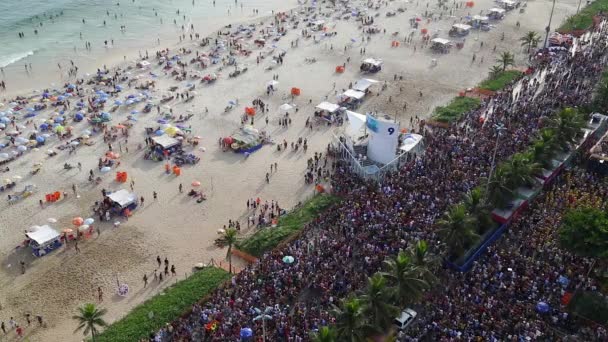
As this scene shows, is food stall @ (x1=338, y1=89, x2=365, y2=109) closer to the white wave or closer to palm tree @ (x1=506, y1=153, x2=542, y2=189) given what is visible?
palm tree @ (x1=506, y1=153, x2=542, y2=189)

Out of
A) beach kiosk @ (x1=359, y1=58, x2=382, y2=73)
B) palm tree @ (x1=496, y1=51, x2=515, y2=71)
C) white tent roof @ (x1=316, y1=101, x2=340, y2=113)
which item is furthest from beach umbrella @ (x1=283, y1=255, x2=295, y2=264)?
palm tree @ (x1=496, y1=51, x2=515, y2=71)

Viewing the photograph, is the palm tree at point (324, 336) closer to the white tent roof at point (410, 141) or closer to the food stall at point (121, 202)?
the food stall at point (121, 202)

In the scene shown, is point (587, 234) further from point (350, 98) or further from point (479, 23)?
point (479, 23)

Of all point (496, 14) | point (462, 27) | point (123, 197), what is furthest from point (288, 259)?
point (496, 14)

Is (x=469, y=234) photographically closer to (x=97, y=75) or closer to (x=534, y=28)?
(x=97, y=75)

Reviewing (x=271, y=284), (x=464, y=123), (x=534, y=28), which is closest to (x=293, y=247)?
(x=271, y=284)

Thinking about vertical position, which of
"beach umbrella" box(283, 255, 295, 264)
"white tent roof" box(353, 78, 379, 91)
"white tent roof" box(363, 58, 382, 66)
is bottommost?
"beach umbrella" box(283, 255, 295, 264)

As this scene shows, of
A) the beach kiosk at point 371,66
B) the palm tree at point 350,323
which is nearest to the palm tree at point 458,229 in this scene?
the palm tree at point 350,323
